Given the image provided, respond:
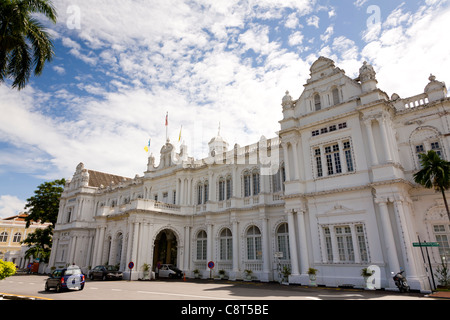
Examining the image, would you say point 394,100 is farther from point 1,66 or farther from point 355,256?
point 1,66

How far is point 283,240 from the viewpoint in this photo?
21969 mm

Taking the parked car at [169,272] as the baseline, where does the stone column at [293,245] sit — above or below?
above

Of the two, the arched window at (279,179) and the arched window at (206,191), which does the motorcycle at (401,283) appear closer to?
the arched window at (279,179)

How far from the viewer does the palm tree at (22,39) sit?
50.8 ft

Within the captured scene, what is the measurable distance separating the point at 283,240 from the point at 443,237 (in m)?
9.86

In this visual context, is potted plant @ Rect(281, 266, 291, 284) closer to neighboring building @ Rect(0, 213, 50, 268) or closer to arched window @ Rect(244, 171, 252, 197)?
arched window @ Rect(244, 171, 252, 197)

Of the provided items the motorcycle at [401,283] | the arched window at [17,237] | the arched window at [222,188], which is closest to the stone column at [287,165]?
the arched window at [222,188]

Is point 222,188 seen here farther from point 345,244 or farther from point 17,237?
point 17,237

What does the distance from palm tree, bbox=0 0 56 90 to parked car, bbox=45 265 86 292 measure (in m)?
11.0

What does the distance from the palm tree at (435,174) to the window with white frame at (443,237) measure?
77.5 inches

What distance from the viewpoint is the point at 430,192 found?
53.3ft

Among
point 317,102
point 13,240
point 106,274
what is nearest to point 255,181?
point 317,102
